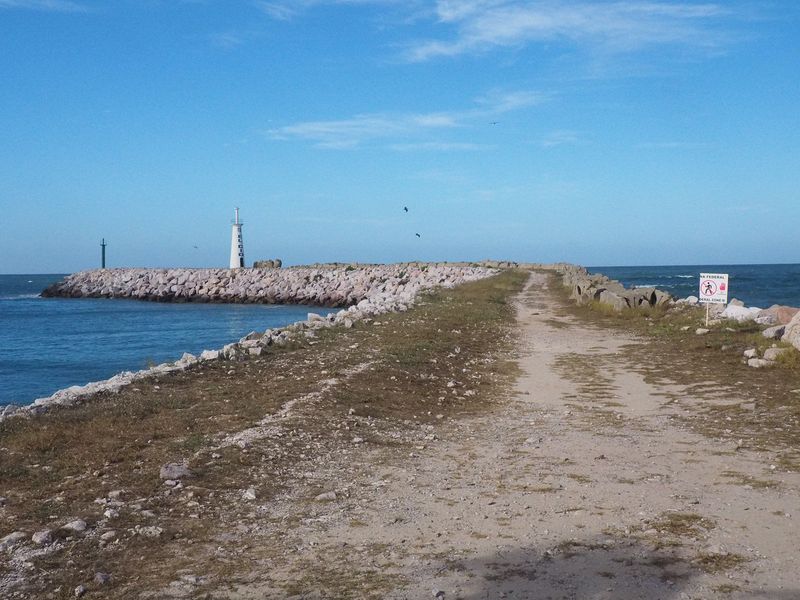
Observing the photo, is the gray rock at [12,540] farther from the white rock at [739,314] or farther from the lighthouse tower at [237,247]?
the lighthouse tower at [237,247]

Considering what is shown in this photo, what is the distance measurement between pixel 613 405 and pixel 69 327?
121ft

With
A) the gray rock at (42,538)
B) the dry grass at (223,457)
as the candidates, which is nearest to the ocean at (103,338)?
the dry grass at (223,457)

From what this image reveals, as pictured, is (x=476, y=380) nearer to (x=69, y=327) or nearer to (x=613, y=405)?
(x=613, y=405)

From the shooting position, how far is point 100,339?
33.2 metres

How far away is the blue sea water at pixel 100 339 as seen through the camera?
20.8 meters

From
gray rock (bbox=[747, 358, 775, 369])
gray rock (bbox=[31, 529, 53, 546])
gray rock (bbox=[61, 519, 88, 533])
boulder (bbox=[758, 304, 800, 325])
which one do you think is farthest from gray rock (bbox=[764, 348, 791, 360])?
gray rock (bbox=[31, 529, 53, 546])

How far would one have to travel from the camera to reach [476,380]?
12.3 m

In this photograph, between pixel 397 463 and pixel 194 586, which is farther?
pixel 397 463

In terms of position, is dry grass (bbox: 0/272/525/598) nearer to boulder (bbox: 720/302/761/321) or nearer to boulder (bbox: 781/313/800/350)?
boulder (bbox: 781/313/800/350)

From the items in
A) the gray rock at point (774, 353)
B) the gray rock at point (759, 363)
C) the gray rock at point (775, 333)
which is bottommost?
the gray rock at point (759, 363)

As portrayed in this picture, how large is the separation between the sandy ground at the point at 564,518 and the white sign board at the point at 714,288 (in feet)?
34.7

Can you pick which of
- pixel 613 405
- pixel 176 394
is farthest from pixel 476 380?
pixel 176 394

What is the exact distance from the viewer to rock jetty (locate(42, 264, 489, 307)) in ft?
197

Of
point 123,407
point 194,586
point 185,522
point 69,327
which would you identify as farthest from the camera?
point 69,327
